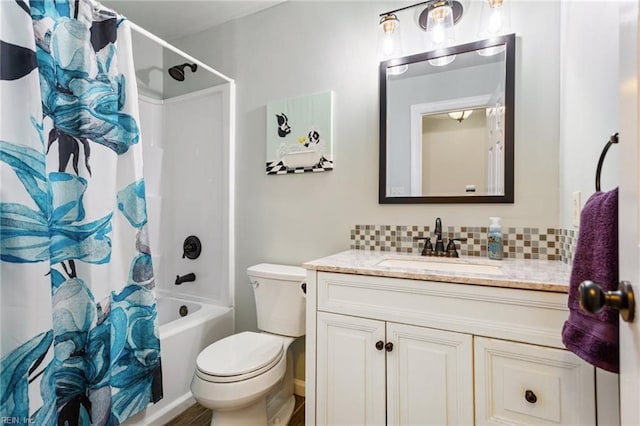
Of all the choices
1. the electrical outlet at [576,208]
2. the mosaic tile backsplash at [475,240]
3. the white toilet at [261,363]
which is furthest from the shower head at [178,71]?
the electrical outlet at [576,208]

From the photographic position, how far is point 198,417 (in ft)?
5.50

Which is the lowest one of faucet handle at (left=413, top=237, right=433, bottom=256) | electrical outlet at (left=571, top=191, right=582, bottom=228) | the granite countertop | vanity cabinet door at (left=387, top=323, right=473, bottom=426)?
vanity cabinet door at (left=387, top=323, right=473, bottom=426)

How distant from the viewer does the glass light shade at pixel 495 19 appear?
140 centimetres

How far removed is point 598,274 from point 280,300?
4.34 ft

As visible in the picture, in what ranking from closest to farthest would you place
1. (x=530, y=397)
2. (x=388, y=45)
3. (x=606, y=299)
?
(x=606, y=299) → (x=530, y=397) → (x=388, y=45)

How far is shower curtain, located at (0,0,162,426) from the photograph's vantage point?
3.26ft

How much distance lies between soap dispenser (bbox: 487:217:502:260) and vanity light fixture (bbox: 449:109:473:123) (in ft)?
1.62

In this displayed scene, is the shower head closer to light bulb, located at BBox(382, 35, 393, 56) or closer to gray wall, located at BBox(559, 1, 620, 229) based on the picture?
light bulb, located at BBox(382, 35, 393, 56)

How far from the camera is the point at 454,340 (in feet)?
3.44

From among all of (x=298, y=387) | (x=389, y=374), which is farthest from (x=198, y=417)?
(x=389, y=374)

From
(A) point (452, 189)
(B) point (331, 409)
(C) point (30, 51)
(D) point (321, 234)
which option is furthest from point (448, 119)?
(C) point (30, 51)

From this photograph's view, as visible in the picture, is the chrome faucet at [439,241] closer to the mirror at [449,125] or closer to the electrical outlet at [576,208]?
the mirror at [449,125]

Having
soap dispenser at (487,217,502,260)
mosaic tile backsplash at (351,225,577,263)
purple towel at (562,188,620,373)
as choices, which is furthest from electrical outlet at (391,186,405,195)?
purple towel at (562,188,620,373)

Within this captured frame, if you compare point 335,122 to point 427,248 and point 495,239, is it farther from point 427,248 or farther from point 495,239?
point 495,239
